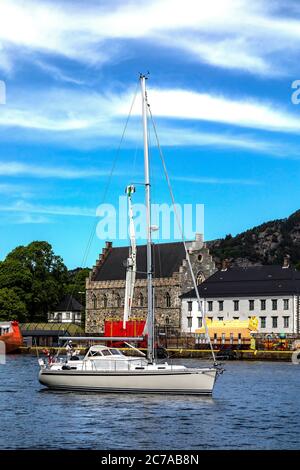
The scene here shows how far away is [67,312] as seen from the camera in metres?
158

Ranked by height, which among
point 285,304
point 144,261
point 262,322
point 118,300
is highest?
point 144,261

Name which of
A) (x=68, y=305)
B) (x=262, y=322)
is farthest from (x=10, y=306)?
(x=262, y=322)

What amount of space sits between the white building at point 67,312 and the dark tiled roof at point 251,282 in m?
32.9

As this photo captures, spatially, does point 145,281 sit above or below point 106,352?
above

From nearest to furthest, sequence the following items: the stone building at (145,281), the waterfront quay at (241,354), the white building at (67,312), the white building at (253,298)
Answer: the waterfront quay at (241,354) < the white building at (253,298) < the stone building at (145,281) < the white building at (67,312)

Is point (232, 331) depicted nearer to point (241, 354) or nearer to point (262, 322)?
point (262, 322)

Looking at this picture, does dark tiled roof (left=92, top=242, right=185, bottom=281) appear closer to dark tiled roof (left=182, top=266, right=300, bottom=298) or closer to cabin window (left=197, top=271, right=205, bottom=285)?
cabin window (left=197, top=271, right=205, bottom=285)

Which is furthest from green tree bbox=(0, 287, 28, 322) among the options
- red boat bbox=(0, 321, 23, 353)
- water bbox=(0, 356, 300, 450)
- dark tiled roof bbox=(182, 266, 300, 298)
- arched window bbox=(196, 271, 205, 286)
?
water bbox=(0, 356, 300, 450)

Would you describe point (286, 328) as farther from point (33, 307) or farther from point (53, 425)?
point (53, 425)

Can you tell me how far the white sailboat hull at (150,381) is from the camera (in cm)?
5006

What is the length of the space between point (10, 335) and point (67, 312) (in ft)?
123

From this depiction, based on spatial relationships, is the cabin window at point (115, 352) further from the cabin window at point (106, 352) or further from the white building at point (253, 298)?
the white building at point (253, 298)

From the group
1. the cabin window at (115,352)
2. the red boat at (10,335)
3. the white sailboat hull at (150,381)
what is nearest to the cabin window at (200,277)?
Answer: the red boat at (10,335)

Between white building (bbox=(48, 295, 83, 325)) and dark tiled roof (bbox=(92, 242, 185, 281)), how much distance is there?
10.3 m
